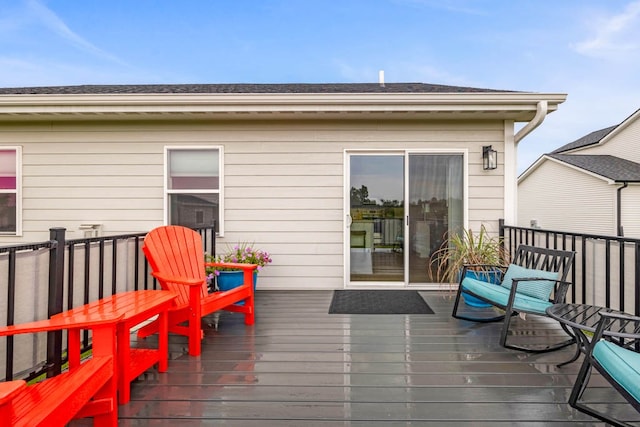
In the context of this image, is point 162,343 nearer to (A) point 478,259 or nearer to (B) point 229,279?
(B) point 229,279

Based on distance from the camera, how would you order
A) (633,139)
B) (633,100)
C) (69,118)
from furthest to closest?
(633,100)
(633,139)
(69,118)

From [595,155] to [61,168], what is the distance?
1971 centimetres

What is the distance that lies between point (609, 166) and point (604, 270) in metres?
14.2

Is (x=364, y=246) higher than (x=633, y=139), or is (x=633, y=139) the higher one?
(x=633, y=139)

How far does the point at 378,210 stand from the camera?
4727 mm

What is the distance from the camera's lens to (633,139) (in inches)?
581

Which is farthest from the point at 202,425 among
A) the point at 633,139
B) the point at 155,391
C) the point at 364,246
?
the point at 633,139

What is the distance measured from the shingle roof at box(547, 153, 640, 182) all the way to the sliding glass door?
10654mm

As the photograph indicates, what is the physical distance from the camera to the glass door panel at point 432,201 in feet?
15.3

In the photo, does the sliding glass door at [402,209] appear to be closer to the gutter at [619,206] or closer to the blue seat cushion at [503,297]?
the blue seat cushion at [503,297]

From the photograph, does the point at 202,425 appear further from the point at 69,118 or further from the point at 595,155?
the point at 595,155

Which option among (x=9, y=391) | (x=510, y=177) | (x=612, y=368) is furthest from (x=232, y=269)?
(x=510, y=177)

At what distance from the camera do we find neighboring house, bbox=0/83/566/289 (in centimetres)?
464

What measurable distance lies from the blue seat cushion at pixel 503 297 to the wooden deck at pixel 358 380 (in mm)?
315
